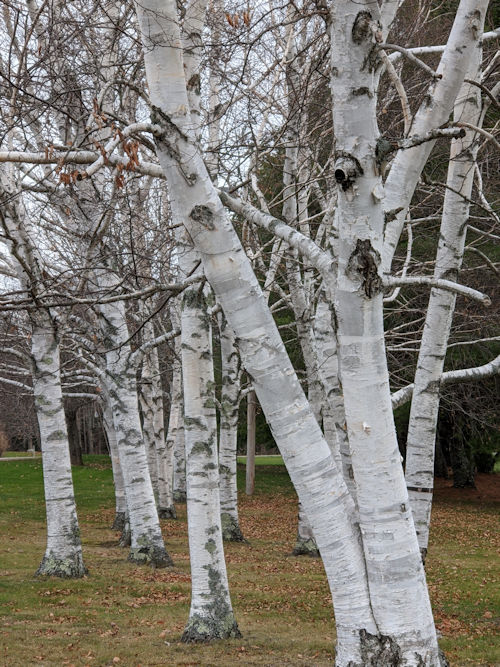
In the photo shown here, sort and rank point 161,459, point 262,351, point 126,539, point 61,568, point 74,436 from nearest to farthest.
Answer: point 262,351
point 61,568
point 126,539
point 161,459
point 74,436

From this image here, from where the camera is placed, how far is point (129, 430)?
1065 centimetres

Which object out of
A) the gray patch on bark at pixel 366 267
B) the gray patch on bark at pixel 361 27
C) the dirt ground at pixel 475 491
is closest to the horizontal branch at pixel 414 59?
the gray patch on bark at pixel 361 27

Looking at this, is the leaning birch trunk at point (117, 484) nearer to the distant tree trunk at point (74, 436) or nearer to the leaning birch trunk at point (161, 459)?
the leaning birch trunk at point (161, 459)

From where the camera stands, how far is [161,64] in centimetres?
396

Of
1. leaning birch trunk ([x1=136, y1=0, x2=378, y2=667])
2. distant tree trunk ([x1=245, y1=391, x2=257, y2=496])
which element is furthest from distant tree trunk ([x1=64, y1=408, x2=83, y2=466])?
leaning birch trunk ([x1=136, y1=0, x2=378, y2=667])

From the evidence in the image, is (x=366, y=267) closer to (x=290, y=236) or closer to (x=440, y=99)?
(x=290, y=236)

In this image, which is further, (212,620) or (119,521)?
Answer: (119,521)

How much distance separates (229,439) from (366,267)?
39.1 ft

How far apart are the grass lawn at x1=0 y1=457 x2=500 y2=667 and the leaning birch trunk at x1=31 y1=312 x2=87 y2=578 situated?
329mm

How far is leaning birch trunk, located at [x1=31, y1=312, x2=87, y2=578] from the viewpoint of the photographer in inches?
386

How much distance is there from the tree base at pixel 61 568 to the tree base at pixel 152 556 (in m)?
1.37

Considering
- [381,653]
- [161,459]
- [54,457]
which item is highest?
[54,457]

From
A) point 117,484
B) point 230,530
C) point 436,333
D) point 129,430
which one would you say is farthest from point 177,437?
point 436,333

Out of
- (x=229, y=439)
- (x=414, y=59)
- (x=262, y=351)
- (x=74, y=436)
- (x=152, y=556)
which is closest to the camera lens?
(x=262, y=351)
